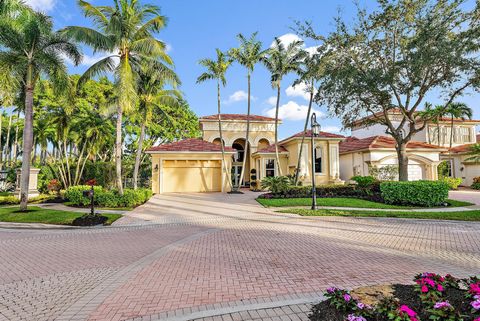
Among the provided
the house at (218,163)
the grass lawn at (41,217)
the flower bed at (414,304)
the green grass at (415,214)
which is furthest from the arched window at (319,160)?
the flower bed at (414,304)

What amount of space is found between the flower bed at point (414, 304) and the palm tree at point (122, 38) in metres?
14.3

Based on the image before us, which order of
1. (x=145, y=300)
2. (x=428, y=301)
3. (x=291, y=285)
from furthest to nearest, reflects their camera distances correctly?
(x=291, y=285)
(x=145, y=300)
(x=428, y=301)

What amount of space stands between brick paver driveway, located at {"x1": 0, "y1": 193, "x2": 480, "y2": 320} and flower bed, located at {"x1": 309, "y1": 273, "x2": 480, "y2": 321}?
1.93 ft

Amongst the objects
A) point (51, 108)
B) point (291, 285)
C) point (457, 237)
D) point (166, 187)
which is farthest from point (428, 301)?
point (51, 108)

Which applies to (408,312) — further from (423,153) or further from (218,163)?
(423,153)

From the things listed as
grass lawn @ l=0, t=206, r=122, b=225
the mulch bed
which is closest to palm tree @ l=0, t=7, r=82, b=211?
grass lawn @ l=0, t=206, r=122, b=225

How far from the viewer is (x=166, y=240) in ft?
27.0

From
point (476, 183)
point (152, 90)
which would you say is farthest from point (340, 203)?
point (476, 183)

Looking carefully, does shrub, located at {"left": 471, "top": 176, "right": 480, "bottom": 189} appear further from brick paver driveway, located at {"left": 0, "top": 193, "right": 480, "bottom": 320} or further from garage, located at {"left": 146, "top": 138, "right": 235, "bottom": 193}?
garage, located at {"left": 146, "top": 138, "right": 235, "bottom": 193}

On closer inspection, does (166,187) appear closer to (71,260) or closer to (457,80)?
(71,260)

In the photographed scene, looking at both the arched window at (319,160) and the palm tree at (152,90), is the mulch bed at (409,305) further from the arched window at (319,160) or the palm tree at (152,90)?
the arched window at (319,160)

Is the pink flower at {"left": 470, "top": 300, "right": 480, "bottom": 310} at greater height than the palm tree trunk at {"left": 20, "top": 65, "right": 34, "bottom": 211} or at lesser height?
lesser

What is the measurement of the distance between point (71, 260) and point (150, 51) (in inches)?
487

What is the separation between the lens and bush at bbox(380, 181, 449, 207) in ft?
48.1
